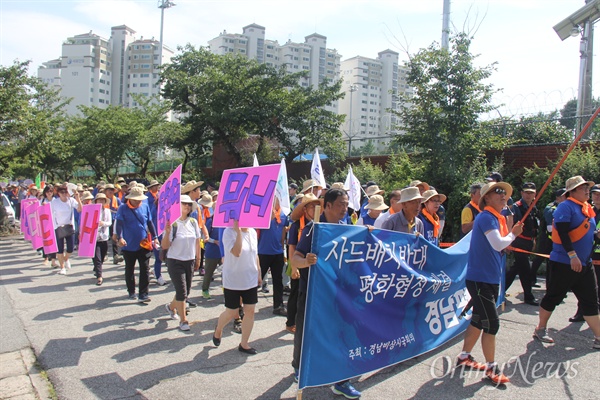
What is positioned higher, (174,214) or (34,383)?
(174,214)

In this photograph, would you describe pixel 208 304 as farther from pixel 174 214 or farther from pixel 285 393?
pixel 285 393

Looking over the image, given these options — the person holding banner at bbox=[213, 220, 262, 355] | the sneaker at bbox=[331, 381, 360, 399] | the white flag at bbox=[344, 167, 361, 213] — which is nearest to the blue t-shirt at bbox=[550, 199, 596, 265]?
the sneaker at bbox=[331, 381, 360, 399]

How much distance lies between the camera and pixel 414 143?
1382 centimetres

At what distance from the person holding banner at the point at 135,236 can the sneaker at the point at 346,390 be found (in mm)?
4493

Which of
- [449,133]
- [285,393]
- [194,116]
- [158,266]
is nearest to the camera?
[285,393]

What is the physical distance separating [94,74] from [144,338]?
120983 millimetres

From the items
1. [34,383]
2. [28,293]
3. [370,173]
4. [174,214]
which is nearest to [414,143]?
[370,173]

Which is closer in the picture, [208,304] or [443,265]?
[443,265]

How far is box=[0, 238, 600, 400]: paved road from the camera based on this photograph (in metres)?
4.46

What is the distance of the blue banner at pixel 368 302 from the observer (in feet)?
13.0

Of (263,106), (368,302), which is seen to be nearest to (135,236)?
(368,302)

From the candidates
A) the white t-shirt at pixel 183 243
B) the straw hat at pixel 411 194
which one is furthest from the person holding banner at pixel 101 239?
the straw hat at pixel 411 194

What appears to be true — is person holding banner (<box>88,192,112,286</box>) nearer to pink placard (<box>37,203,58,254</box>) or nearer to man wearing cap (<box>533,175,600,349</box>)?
pink placard (<box>37,203,58,254</box>)

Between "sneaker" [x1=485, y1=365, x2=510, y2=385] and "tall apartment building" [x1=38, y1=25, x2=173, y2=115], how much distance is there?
11734 centimetres
